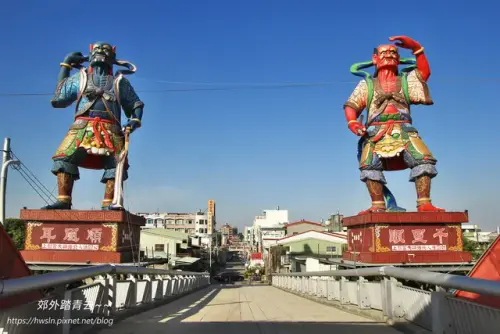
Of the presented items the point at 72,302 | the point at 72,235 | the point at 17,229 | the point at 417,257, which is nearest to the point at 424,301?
the point at 72,302

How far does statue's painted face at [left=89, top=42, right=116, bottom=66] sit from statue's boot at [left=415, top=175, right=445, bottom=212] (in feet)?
33.8

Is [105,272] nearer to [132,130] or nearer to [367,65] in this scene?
[132,130]

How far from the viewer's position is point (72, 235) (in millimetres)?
13875

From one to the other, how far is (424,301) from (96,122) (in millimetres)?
11909

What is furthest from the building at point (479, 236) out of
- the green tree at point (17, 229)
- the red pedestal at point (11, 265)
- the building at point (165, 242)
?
the red pedestal at point (11, 265)

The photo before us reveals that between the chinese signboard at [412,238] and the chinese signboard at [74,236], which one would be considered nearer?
the chinese signboard at [412,238]

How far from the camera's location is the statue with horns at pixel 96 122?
14031 millimetres

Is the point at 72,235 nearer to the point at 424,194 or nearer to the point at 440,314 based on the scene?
the point at 424,194

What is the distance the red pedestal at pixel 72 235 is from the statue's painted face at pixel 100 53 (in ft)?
15.7

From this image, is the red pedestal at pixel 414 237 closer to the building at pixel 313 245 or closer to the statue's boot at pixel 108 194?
the statue's boot at pixel 108 194

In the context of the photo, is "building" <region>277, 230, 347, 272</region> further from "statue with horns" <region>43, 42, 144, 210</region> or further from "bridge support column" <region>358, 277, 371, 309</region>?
"bridge support column" <region>358, 277, 371, 309</region>

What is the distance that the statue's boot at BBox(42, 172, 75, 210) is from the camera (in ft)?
45.6

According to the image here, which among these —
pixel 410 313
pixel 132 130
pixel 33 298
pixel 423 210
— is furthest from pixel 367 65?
pixel 33 298

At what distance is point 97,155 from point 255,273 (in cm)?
4217
